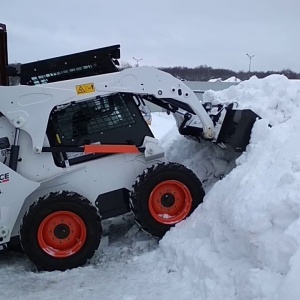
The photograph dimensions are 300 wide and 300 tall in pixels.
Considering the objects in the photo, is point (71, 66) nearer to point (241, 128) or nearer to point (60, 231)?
point (60, 231)

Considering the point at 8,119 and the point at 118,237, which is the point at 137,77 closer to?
the point at 8,119

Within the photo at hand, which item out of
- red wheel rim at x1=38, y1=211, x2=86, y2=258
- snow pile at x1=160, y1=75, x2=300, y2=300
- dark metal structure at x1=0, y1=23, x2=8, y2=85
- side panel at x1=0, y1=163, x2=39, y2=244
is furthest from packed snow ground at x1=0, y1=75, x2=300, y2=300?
dark metal structure at x1=0, y1=23, x2=8, y2=85

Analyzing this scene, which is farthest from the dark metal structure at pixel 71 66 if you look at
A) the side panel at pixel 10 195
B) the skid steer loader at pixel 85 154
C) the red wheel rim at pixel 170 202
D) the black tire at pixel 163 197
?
the red wheel rim at pixel 170 202

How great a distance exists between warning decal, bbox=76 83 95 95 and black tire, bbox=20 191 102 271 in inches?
44.0

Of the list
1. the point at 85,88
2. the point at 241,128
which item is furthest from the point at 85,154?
the point at 241,128

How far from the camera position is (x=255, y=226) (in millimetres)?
4066

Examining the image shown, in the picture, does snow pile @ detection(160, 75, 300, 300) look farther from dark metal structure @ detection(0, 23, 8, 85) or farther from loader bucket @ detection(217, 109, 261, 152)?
dark metal structure @ detection(0, 23, 8, 85)

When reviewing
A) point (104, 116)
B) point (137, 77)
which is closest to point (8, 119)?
point (104, 116)

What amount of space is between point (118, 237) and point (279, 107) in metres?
2.51

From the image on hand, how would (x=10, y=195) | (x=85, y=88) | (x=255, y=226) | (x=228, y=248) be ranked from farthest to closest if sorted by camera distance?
(x=85, y=88)
(x=10, y=195)
(x=228, y=248)
(x=255, y=226)

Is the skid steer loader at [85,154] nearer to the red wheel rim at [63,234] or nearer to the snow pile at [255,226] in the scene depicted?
the red wheel rim at [63,234]

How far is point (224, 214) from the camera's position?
183 inches

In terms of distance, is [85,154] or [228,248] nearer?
[228,248]

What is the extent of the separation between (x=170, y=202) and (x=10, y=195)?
177 cm
